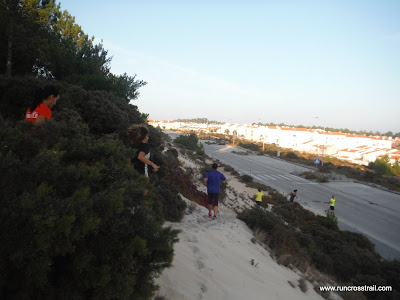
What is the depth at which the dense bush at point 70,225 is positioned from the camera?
153 centimetres

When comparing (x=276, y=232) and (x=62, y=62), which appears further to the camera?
(x=62, y=62)

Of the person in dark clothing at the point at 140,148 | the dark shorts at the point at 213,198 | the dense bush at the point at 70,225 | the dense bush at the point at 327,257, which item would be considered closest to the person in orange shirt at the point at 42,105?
the dense bush at the point at 70,225

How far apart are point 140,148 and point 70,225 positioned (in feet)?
8.73

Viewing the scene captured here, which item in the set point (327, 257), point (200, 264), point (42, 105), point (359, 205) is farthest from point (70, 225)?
point (359, 205)

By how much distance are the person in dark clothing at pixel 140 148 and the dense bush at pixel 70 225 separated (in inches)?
55.8

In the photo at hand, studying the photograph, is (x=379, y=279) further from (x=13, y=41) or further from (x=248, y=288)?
(x=13, y=41)

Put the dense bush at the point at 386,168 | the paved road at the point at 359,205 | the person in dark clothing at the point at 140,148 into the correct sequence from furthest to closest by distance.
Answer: the dense bush at the point at 386,168
the paved road at the point at 359,205
the person in dark clothing at the point at 140,148

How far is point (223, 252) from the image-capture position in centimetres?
470

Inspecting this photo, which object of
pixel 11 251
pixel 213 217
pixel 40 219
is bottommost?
pixel 213 217

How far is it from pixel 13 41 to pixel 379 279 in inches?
597

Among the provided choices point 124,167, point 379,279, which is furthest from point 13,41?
point 379,279

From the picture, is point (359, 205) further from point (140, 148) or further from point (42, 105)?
point (42, 105)

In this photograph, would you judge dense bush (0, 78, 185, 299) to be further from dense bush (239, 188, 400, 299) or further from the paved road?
the paved road

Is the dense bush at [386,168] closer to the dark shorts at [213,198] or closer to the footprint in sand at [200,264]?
the dark shorts at [213,198]
